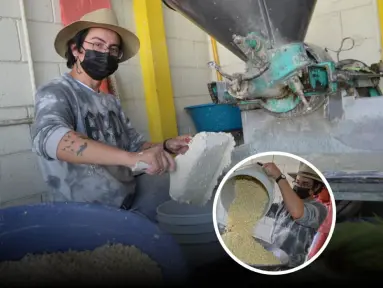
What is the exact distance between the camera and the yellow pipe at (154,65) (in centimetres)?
215

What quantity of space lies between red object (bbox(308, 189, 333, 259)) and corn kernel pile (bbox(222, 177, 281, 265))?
0.19 feet

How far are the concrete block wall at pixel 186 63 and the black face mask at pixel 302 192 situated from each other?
5.82ft

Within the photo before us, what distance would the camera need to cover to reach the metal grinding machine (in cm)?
114

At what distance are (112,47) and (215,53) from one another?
4.44 feet

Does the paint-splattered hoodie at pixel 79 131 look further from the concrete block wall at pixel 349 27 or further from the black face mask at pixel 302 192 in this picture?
the concrete block wall at pixel 349 27

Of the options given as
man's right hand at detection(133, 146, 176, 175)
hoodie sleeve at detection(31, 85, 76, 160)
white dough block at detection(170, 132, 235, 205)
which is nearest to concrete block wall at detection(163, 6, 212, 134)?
hoodie sleeve at detection(31, 85, 76, 160)

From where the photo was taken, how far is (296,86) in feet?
3.77

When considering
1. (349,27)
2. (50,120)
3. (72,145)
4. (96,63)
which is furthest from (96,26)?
(349,27)

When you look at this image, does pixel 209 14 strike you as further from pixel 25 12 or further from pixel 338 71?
pixel 25 12

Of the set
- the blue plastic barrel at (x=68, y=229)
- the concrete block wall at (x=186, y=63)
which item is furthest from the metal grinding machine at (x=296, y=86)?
the concrete block wall at (x=186, y=63)

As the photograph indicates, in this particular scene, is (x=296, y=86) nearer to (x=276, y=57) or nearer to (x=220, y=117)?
(x=276, y=57)

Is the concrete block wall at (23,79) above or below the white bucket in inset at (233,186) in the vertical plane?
above

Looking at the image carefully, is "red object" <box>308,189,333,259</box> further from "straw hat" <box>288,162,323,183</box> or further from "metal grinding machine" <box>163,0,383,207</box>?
"metal grinding machine" <box>163,0,383,207</box>

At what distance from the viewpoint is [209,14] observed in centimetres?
128
